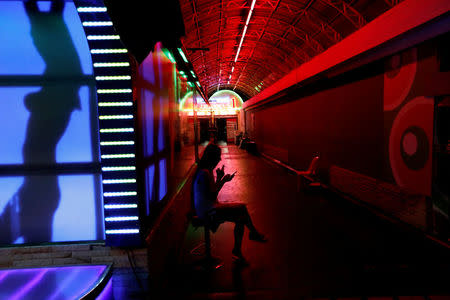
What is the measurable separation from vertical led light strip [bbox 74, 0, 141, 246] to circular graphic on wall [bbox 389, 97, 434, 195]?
446 centimetres

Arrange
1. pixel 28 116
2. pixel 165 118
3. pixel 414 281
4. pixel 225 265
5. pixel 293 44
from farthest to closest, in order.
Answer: pixel 293 44 → pixel 165 118 → pixel 225 265 → pixel 414 281 → pixel 28 116

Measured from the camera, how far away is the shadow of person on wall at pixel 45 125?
8.29 ft

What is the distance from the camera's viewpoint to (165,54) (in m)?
4.11

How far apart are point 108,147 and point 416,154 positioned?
478 centimetres

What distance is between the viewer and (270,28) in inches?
574

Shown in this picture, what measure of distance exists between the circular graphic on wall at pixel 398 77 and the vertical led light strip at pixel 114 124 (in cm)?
461

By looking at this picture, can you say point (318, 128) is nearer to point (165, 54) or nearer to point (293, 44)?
point (165, 54)

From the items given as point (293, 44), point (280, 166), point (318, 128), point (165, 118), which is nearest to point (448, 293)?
point (165, 118)

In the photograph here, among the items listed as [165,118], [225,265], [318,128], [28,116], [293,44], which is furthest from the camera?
[293,44]

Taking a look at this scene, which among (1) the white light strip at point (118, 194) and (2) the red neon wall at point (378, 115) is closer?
(1) the white light strip at point (118, 194)

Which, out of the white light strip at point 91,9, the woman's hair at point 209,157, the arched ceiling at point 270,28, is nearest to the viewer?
the white light strip at point 91,9

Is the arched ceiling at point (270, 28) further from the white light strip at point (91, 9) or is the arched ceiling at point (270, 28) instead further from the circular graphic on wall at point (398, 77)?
the white light strip at point (91, 9)

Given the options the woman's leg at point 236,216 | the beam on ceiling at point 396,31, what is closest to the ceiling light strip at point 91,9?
the woman's leg at point 236,216

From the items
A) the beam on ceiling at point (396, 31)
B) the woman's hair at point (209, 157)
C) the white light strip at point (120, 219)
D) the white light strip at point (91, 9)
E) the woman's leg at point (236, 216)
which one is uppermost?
the beam on ceiling at point (396, 31)
